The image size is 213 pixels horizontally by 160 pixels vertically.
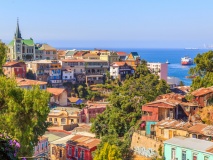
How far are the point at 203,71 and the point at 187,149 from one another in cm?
1651

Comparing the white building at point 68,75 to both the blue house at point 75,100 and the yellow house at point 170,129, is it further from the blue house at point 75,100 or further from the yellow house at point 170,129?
the yellow house at point 170,129

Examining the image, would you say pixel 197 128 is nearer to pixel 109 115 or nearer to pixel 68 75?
pixel 109 115

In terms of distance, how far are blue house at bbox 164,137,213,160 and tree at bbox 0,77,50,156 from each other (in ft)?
22.7

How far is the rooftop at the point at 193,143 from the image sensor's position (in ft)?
54.0

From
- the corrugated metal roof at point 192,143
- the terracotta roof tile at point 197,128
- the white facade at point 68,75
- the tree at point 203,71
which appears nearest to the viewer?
the corrugated metal roof at point 192,143

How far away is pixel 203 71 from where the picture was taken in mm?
32062

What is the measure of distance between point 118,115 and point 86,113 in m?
12.4

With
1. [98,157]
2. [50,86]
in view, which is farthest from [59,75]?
[98,157]

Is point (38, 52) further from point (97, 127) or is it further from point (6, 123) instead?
point (6, 123)

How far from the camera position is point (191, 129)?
19.0 meters

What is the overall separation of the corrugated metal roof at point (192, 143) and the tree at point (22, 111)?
7.02 metres

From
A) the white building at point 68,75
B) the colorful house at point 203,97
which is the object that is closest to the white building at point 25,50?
the white building at point 68,75

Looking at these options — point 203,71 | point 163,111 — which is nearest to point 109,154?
point 163,111

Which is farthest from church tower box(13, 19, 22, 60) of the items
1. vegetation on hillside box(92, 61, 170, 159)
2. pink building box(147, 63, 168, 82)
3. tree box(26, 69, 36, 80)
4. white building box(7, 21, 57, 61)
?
vegetation on hillside box(92, 61, 170, 159)
